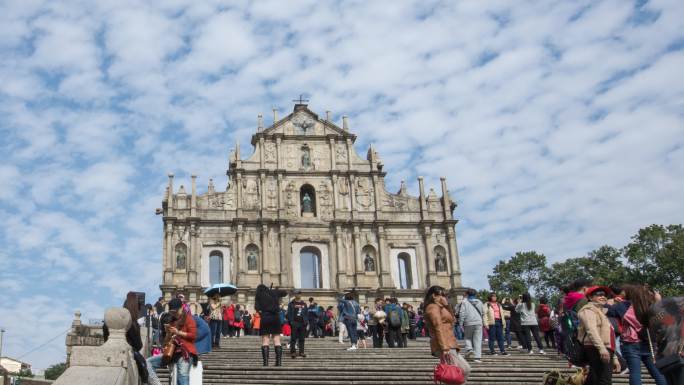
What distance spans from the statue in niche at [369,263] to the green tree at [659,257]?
64.0 feet

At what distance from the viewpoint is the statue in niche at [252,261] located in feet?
115

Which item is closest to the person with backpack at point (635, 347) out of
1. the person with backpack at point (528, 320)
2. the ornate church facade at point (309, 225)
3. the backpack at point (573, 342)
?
the backpack at point (573, 342)

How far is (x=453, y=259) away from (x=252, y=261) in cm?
1079

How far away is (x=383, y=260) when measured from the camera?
35.9 m

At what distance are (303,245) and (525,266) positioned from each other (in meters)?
23.3

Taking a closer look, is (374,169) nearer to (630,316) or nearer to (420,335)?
(420,335)

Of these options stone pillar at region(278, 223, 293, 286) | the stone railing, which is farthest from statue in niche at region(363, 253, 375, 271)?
the stone railing

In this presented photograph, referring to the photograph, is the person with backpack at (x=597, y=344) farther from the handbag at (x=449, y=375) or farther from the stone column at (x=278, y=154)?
the stone column at (x=278, y=154)

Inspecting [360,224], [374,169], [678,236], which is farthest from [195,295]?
[678,236]

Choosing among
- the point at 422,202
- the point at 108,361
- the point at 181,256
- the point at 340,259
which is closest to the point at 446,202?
the point at 422,202

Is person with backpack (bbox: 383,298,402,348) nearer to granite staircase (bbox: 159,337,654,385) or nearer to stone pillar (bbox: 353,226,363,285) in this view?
granite staircase (bbox: 159,337,654,385)

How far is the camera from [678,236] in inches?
1781

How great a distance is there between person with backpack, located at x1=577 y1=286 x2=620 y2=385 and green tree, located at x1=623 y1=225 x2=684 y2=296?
128 ft

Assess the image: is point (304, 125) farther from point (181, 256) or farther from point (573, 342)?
point (573, 342)
